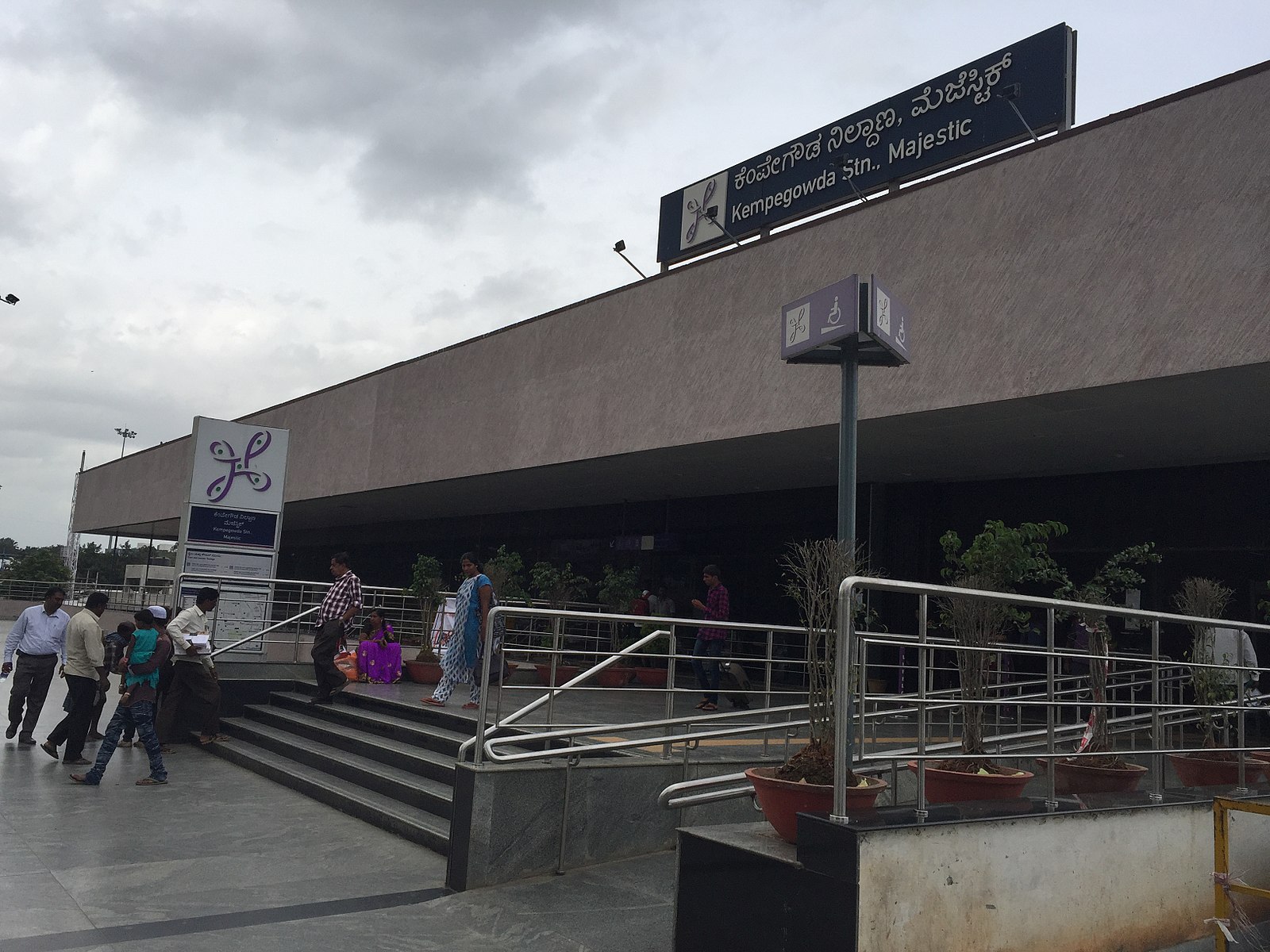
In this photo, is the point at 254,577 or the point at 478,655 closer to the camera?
the point at 478,655

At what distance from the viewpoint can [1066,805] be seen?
4.64 metres

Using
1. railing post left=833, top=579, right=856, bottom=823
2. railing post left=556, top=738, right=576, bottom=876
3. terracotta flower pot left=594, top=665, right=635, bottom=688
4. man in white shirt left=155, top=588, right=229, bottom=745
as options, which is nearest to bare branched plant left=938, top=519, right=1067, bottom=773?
railing post left=833, top=579, right=856, bottom=823

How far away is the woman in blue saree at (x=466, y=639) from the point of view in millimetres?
A: 9883

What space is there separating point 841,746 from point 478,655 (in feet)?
20.8

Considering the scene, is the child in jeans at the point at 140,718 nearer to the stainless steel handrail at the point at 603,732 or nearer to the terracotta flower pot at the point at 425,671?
the stainless steel handrail at the point at 603,732

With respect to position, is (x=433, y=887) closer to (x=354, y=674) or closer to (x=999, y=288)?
(x=354, y=674)

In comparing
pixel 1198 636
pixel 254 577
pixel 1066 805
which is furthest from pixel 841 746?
pixel 254 577

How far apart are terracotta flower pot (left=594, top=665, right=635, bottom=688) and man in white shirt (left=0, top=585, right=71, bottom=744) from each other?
6.40m

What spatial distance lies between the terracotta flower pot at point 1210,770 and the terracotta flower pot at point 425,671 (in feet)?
28.3

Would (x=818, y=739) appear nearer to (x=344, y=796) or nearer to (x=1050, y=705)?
(x=1050, y=705)

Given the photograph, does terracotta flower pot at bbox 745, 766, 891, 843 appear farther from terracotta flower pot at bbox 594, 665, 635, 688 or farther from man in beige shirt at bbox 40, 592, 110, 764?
terracotta flower pot at bbox 594, 665, 635, 688

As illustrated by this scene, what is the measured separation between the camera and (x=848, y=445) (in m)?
6.18

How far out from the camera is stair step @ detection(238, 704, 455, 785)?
795 centimetres

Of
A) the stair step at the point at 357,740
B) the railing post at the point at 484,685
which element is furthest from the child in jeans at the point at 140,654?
the railing post at the point at 484,685
